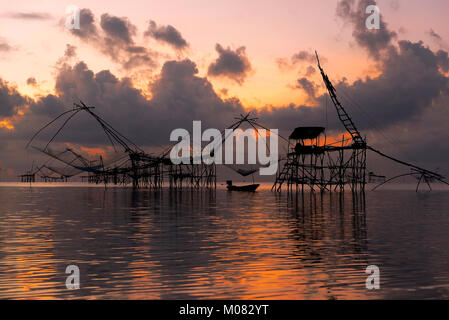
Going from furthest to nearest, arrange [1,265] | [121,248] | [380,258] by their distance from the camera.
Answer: [121,248]
[380,258]
[1,265]

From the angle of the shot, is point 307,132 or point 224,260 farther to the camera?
point 307,132

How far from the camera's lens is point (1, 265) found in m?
15.0

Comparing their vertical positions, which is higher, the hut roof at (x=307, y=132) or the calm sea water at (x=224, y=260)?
the hut roof at (x=307, y=132)

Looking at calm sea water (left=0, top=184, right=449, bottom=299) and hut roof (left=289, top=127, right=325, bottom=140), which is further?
hut roof (left=289, top=127, right=325, bottom=140)

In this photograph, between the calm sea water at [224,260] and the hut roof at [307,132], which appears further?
the hut roof at [307,132]

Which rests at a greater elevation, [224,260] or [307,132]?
[307,132]

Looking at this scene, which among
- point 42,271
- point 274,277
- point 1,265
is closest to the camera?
point 274,277

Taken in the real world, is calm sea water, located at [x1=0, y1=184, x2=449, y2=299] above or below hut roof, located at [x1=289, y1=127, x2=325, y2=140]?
below
